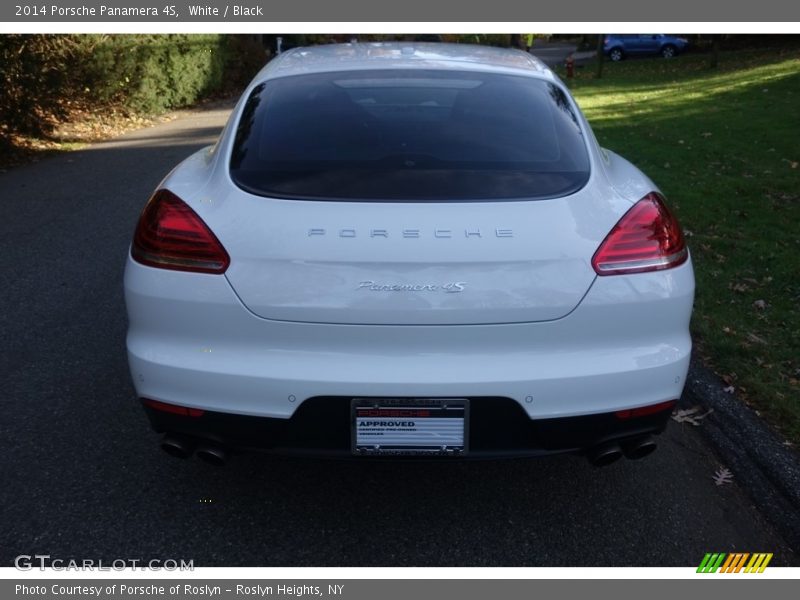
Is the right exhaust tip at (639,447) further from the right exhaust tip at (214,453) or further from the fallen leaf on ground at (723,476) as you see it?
the right exhaust tip at (214,453)

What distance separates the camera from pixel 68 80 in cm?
A: 1523

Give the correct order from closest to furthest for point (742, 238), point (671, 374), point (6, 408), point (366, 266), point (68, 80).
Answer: point (366, 266), point (671, 374), point (6, 408), point (742, 238), point (68, 80)

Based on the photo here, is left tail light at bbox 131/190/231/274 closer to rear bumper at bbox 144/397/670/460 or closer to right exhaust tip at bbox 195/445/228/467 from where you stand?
rear bumper at bbox 144/397/670/460

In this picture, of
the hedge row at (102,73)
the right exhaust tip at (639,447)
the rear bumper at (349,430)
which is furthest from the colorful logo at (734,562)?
the hedge row at (102,73)

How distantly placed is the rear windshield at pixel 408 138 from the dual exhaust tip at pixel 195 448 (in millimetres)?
944

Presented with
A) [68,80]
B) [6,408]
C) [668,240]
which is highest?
[668,240]

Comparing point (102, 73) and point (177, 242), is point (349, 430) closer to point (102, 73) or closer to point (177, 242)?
point (177, 242)

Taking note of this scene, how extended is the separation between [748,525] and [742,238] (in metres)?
4.35

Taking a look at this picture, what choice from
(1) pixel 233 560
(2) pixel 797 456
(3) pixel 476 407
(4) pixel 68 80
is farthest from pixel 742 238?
(4) pixel 68 80

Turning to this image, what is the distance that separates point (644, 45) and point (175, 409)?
41394 millimetres

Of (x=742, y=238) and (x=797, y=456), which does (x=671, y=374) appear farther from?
(x=742, y=238)

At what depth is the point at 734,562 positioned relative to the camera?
120 inches

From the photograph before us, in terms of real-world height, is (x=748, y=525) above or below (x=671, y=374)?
below

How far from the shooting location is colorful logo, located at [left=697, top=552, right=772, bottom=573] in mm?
3029
